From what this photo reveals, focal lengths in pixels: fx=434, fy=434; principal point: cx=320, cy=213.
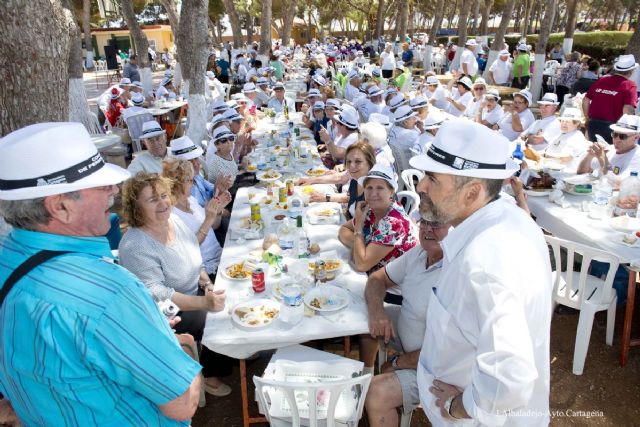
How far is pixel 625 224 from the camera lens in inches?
163

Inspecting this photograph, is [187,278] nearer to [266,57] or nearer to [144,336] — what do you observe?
[144,336]

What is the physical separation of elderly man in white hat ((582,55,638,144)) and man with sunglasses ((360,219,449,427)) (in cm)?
677

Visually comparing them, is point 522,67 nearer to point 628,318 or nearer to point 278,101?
point 278,101

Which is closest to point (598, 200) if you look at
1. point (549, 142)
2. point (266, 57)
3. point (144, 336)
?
point (549, 142)

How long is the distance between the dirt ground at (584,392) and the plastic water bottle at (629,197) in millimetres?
1166

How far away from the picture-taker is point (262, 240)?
4.20 m

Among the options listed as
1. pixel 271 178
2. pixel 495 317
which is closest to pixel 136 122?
pixel 271 178

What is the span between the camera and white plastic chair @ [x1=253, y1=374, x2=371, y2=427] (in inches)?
90.0

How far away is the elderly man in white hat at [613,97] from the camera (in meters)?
7.67

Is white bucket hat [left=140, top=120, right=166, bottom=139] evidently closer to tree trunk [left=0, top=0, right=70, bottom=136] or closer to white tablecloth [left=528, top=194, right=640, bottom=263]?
tree trunk [left=0, top=0, right=70, bottom=136]

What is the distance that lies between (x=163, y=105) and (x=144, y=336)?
466 inches

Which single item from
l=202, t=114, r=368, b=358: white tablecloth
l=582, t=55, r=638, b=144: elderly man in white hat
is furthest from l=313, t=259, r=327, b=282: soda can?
l=582, t=55, r=638, b=144: elderly man in white hat

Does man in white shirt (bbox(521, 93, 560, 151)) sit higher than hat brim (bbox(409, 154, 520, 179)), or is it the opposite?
hat brim (bbox(409, 154, 520, 179))

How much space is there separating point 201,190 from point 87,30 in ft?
85.9
